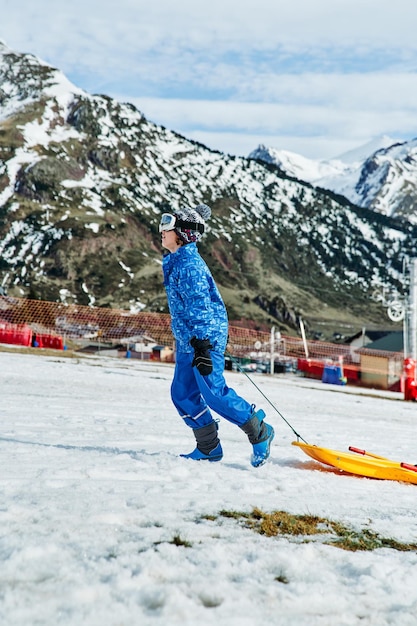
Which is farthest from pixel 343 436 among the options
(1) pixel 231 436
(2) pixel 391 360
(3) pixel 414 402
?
(2) pixel 391 360

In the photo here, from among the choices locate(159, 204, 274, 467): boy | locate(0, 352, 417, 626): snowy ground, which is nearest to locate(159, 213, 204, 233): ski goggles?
locate(159, 204, 274, 467): boy

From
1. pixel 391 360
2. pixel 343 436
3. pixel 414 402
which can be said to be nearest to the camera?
pixel 343 436

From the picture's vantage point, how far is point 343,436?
8.79 metres

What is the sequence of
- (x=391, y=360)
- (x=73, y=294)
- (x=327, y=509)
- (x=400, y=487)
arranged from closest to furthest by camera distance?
(x=327, y=509) → (x=400, y=487) → (x=391, y=360) → (x=73, y=294)

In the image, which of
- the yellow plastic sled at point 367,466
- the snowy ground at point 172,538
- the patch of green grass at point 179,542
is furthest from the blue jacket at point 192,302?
the patch of green grass at point 179,542

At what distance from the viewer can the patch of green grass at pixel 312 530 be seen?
3.46 metres

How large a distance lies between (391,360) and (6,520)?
5384 centimetres

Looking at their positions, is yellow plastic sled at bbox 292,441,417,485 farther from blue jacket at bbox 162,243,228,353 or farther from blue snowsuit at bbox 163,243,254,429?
blue jacket at bbox 162,243,228,353

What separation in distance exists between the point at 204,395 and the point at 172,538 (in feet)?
7.01

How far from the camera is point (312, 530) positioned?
11.9 ft

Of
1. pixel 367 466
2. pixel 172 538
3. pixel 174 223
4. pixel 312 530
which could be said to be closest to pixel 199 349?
pixel 174 223

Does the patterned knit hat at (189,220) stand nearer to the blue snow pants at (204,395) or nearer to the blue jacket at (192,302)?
the blue jacket at (192,302)

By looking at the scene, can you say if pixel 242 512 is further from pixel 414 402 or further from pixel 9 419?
pixel 414 402

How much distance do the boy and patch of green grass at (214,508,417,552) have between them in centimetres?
150
